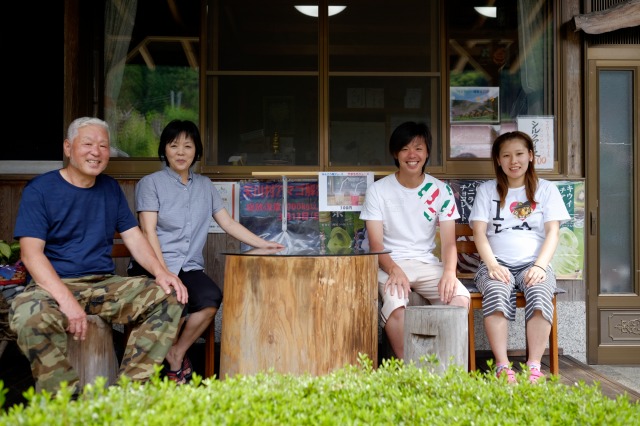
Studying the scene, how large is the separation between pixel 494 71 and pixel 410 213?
1734 mm

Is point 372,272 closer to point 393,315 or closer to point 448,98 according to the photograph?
point 393,315

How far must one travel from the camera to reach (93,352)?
134 inches

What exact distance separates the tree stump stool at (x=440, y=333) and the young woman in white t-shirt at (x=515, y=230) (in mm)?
1246

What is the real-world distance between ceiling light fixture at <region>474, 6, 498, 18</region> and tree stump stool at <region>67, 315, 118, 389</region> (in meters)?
3.82

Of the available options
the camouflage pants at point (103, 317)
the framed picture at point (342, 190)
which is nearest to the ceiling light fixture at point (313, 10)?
the framed picture at point (342, 190)

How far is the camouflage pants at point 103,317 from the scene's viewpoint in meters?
3.09

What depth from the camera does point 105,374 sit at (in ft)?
11.3

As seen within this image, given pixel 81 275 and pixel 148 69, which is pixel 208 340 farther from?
pixel 148 69

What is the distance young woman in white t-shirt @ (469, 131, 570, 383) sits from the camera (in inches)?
154

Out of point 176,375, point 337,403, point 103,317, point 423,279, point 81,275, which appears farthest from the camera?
point 423,279

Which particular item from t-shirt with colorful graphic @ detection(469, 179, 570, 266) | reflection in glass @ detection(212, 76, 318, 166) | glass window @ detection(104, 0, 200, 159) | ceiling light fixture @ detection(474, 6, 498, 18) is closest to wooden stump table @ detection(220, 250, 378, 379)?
t-shirt with colorful graphic @ detection(469, 179, 570, 266)

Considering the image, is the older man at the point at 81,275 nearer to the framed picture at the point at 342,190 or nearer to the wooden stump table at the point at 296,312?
the wooden stump table at the point at 296,312

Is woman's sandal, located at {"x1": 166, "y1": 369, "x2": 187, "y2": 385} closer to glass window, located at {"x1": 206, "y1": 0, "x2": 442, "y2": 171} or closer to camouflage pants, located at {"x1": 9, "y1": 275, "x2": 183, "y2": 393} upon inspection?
camouflage pants, located at {"x1": 9, "y1": 275, "x2": 183, "y2": 393}

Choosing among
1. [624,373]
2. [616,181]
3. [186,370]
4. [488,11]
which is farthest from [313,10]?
[624,373]
